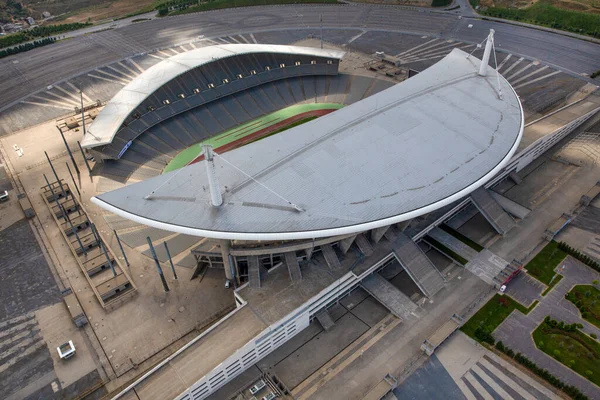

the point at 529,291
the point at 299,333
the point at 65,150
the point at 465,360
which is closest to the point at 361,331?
the point at 299,333

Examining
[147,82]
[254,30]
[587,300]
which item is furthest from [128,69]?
[587,300]

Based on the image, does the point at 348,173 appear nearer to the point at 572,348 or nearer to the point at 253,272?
the point at 253,272

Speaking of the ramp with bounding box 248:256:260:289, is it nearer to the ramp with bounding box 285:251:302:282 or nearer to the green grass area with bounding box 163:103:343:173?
the ramp with bounding box 285:251:302:282

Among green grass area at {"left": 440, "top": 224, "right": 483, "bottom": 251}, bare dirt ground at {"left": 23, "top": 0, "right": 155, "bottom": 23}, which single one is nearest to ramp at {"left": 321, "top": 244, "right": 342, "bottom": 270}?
green grass area at {"left": 440, "top": 224, "right": 483, "bottom": 251}

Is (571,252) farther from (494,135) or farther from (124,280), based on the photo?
(124,280)

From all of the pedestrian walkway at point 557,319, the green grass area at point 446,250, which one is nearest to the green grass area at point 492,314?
the pedestrian walkway at point 557,319
